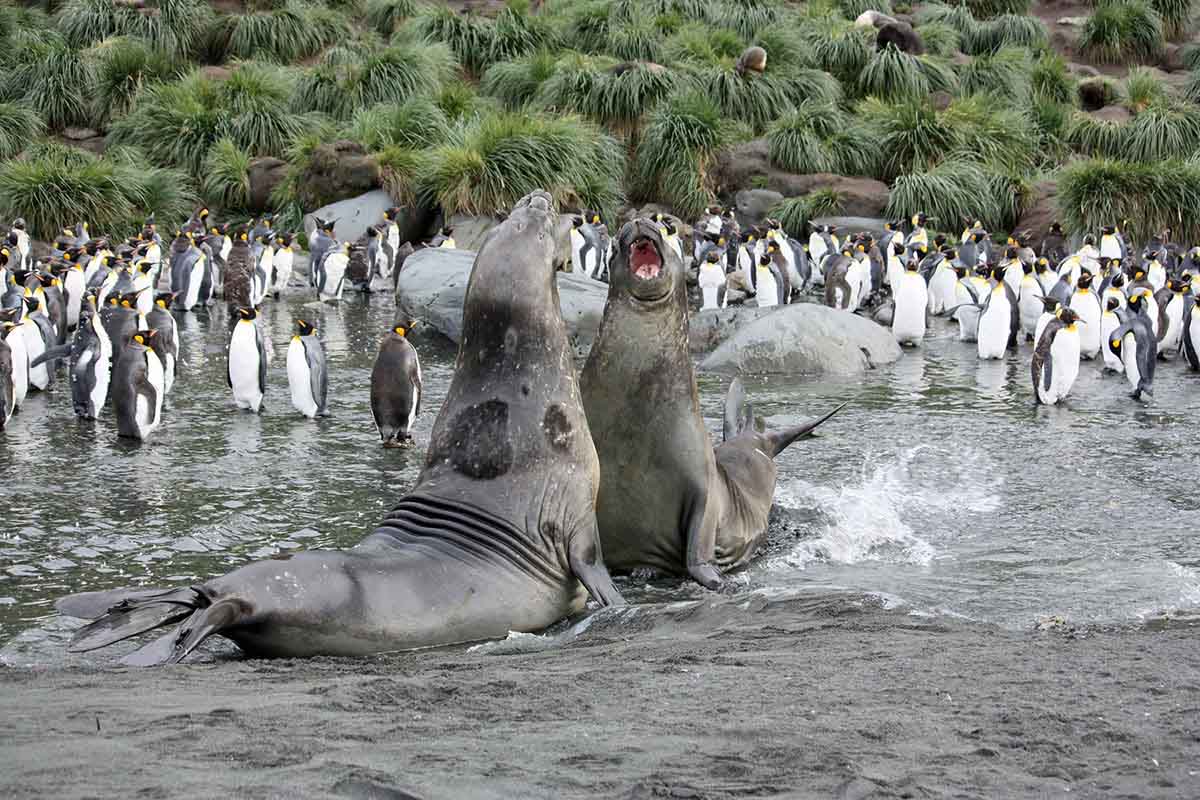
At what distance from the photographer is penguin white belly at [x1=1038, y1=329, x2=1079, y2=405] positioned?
460 inches

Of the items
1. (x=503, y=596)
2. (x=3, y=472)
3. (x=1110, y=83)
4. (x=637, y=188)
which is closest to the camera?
(x=503, y=596)

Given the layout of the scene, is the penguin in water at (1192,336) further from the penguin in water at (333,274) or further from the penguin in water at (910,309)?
the penguin in water at (333,274)

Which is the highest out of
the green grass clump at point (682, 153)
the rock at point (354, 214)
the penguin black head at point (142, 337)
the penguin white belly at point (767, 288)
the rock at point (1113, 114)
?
the rock at point (1113, 114)

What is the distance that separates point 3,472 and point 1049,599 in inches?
247

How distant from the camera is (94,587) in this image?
6141mm

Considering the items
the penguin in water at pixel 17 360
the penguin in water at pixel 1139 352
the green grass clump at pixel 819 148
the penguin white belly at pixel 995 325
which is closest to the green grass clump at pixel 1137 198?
the green grass clump at pixel 819 148

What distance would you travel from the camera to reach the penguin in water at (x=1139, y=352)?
1194 cm

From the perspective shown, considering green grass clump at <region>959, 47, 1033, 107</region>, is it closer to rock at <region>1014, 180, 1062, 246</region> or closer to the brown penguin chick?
the brown penguin chick

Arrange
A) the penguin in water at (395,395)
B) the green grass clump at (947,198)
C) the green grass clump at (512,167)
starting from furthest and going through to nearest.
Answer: the green grass clump at (947,198), the green grass clump at (512,167), the penguin in water at (395,395)

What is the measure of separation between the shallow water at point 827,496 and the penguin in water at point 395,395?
17cm

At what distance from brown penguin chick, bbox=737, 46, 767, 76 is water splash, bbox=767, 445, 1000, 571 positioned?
59.6ft

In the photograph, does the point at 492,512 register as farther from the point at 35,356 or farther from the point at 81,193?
the point at 81,193

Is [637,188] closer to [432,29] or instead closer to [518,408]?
[432,29]

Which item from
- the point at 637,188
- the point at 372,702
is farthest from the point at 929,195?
the point at 372,702
